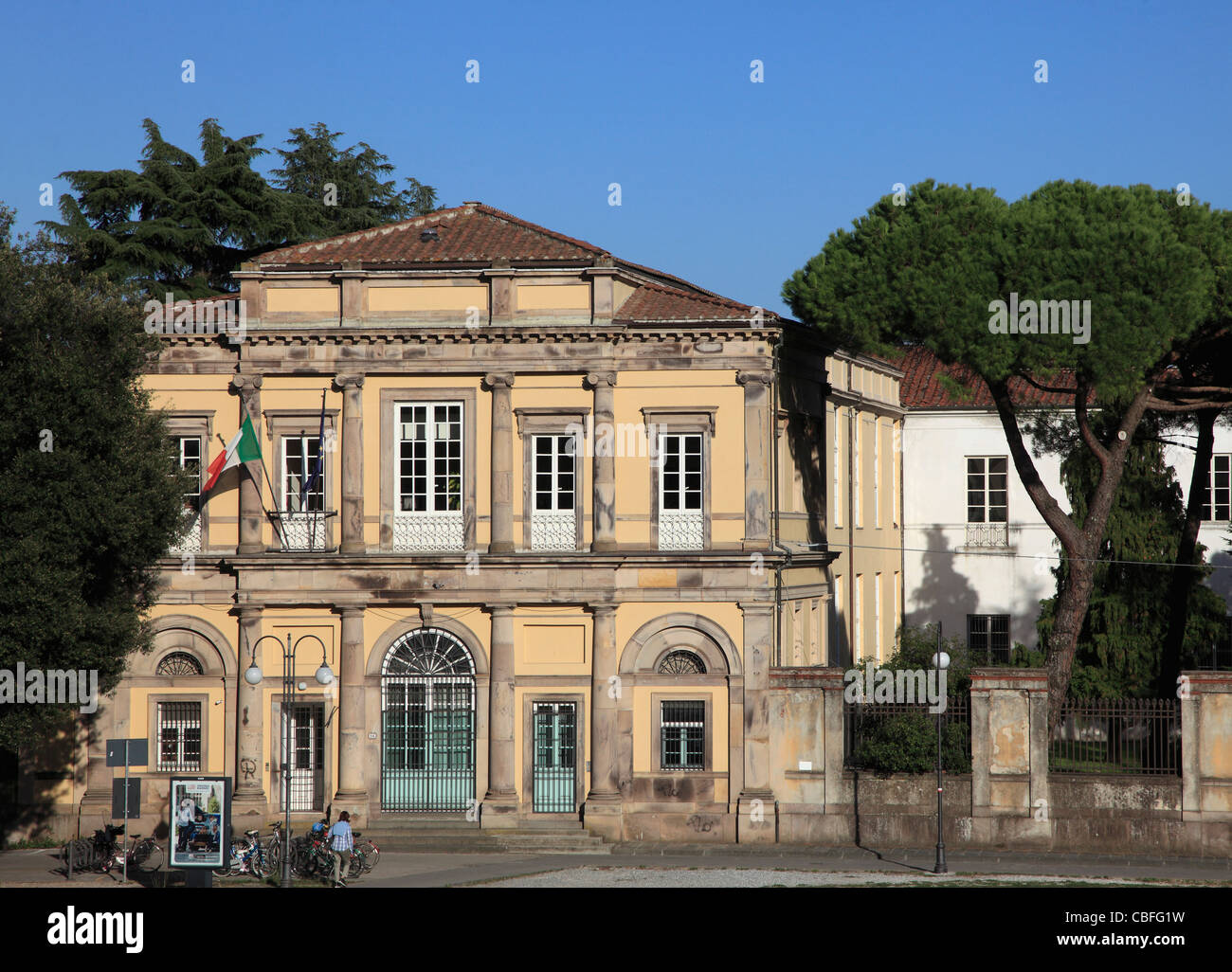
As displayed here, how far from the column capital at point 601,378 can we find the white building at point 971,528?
19.9m

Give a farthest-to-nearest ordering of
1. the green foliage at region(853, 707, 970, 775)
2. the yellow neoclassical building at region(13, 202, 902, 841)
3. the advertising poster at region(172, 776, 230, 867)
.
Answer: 1. the yellow neoclassical building at region(13, 202, 902, 841)
2. the green foliage at region(853, 707, 970, 775)
3. the advertising poster at region(172, 776, 230, 867)

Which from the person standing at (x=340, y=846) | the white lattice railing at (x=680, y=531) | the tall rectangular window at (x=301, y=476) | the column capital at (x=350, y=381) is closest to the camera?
the person standing at (x=340, y=846)

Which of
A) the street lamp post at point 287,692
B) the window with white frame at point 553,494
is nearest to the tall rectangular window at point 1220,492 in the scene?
the window with white frame at point 553,494

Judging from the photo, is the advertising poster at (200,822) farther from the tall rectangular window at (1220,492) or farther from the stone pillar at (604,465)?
the tall rectangular window at (1220,492)

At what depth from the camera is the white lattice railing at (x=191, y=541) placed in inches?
1216

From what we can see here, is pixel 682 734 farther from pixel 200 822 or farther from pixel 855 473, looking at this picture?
pixel 855 473

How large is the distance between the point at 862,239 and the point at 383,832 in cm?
1579

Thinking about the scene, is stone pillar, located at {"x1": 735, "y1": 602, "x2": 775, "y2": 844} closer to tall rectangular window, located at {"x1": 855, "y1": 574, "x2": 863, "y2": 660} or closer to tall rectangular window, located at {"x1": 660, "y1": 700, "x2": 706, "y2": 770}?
tall rectangular window, located at {"x1": 660, "y1": 700, "x2": 706, "y2": 770}

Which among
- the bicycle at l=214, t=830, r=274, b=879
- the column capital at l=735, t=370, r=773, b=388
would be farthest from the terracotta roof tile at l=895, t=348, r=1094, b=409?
the bicycle at l=214, t=830, r=274, b=879

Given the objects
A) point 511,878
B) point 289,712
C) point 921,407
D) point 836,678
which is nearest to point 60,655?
point 289,712

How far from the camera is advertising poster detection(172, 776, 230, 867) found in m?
24.6

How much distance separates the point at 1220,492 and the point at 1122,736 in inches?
767

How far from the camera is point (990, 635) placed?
47.2 m

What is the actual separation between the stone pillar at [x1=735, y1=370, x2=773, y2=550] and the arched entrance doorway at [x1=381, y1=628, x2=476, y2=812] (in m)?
6.48
